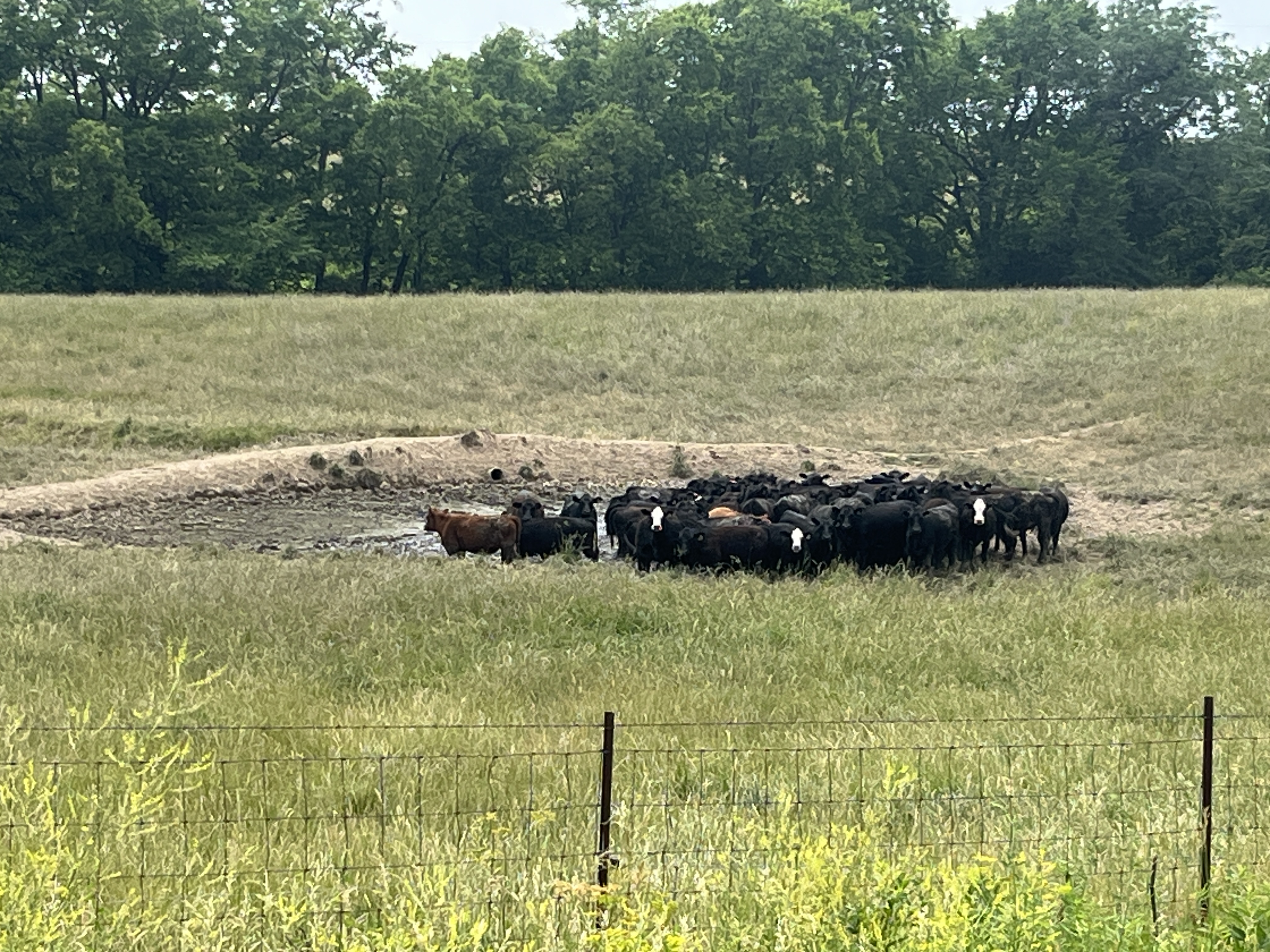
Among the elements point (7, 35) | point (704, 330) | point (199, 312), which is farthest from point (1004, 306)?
point (7, 35)

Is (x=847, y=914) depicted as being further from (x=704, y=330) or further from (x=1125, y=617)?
(x=704, y=330)

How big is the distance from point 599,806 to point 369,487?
16717mm

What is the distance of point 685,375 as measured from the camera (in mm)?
33656

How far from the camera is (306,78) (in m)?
65.2

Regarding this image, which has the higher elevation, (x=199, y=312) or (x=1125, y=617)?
(x=199, y=312)

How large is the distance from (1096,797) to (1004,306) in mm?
33461

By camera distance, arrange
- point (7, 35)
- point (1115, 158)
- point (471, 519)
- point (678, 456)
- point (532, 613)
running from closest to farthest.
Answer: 1. point (532, 613)
2. point (471, 519)
3. point (678, 456)
4. point (7, 35)
5. point (1115, 158)

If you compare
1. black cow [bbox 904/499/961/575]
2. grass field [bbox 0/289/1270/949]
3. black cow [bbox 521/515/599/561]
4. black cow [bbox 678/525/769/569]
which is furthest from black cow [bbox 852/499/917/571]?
black cow [bbox 521/515/599/561]

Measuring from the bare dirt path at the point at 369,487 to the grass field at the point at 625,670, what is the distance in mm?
1461

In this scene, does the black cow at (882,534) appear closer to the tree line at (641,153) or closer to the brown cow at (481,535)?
the brown cow at (481,535)

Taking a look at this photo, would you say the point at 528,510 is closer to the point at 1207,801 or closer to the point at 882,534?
the point at 882,534

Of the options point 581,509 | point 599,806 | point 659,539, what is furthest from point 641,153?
point 599,806

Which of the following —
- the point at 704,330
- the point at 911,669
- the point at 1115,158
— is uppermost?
the point at 1115,158

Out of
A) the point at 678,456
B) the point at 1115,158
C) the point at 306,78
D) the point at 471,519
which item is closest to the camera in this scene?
the point at 471,519
